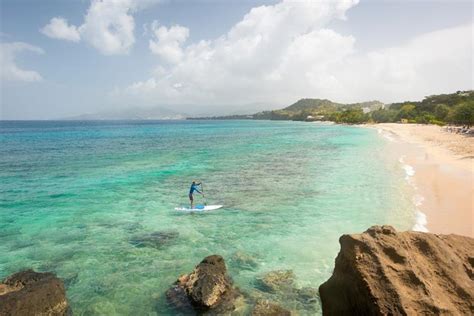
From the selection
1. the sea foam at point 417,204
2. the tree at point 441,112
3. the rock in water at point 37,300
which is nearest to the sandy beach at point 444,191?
the sea foam at point 417,204

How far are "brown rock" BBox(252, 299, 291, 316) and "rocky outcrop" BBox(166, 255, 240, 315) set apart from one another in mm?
803

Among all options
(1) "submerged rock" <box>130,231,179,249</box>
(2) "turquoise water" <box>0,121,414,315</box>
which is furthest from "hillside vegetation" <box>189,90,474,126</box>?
(1) "submerged rock" <box>130,231,179,249</box>

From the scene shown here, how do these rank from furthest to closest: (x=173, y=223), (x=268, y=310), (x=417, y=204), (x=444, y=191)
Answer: (x=444, y=191), (x=417, y=204), (x=173, y=223), (x=268, y=310)

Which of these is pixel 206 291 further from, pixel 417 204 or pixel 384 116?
pixel 384 116

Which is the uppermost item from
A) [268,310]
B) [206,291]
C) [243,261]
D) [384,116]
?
[384,116]

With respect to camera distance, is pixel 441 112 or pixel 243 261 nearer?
pixel 243 261

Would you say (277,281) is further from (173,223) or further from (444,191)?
(444,191)

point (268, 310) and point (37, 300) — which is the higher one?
point (37, 300)

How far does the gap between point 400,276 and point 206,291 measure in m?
5.48

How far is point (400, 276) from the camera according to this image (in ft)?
19.1

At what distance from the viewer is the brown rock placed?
8.86 m

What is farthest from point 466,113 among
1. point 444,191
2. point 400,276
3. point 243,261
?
point 400,276

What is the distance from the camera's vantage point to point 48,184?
29484 millimetres

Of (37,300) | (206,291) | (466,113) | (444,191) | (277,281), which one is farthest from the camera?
(466,113)
